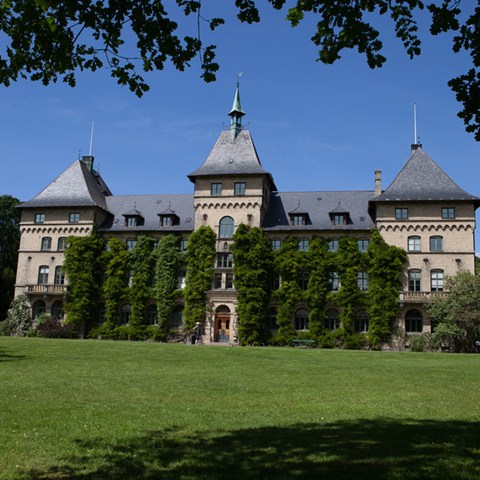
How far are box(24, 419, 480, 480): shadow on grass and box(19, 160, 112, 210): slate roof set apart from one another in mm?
41474

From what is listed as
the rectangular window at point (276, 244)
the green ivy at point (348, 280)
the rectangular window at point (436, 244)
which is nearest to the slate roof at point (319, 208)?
the rectangular window at point (276, 244)

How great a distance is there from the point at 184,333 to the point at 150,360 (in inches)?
812

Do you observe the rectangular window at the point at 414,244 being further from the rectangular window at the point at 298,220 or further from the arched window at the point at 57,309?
the arched window at the point at 57,309

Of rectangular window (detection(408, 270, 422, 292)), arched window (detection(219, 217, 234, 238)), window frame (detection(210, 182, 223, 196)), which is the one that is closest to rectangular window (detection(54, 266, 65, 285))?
arched window (detection(219, 217, 234, 238))

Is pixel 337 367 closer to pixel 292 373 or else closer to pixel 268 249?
pixel 292 373

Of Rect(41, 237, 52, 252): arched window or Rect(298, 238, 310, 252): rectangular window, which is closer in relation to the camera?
Rect(298, 238, 310, 252): rectangular window

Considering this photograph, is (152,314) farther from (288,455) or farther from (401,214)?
(288,455)

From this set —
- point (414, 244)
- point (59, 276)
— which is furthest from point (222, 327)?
point (414, 244)

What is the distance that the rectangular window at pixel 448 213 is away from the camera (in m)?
42.8

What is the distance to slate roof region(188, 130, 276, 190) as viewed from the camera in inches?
1828

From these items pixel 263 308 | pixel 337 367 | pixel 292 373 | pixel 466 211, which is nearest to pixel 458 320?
pixel 466 211

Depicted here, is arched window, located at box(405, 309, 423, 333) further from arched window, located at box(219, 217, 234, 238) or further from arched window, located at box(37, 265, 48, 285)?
arched window, located at box(37, 265, 48, 285)

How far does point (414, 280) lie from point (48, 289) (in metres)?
30.6

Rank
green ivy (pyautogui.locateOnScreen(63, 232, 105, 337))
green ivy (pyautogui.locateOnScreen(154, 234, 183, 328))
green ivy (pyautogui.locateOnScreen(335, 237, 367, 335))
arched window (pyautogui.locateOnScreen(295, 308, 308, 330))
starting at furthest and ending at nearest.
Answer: green ivy (pyautogui.locateOnScreen(63, 232, 105, 337)), green ivy (pyautogui.locateOnScreen(154, 234, 183, 328)), arched window (pyautogui.locateOnScreen(295, 308, 308, 330)), green ivy (pyautogui.locateOnScreen(335, 237, 367, 335))
